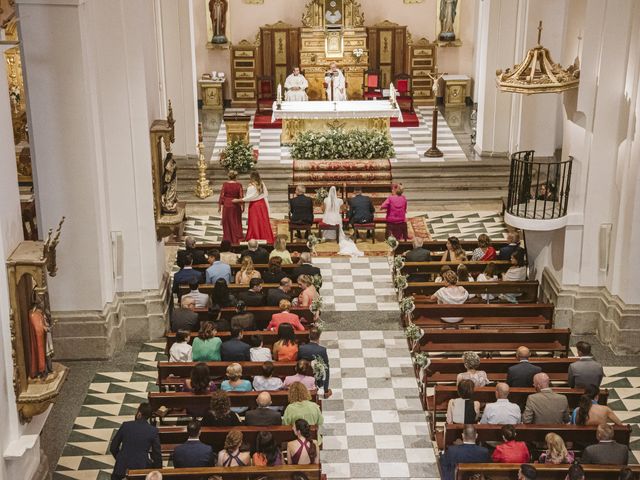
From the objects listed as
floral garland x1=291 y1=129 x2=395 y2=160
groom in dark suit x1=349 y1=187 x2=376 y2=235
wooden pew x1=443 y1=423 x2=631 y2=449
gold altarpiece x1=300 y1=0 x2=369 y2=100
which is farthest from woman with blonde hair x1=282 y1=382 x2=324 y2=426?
gold altarpiece x1=300 y1=0 x2=369 y2=100

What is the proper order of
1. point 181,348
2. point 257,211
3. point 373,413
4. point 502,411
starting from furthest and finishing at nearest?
point 257,211 < point 373,413 < point 181,348 < point 502,411

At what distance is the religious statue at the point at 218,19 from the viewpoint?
26.5 m

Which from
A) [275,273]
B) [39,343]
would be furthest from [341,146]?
[39,343]

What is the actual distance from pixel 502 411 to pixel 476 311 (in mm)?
3252

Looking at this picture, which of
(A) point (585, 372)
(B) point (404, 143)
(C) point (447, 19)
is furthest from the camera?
(C) point (447, 19)

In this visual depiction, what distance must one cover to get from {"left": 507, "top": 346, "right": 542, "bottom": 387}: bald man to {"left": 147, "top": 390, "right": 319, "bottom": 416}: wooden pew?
2.26m

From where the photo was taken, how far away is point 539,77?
1312 centimetres

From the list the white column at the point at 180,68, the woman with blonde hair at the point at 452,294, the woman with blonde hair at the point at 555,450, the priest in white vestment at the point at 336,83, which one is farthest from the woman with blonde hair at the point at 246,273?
the priest in white vestment at the point at 336,83

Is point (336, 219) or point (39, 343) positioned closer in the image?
point (39, 343)

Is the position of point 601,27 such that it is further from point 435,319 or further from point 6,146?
point 6,146

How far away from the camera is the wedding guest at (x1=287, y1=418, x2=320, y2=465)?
30.6ft

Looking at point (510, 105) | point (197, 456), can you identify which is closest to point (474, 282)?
point (197, 456)

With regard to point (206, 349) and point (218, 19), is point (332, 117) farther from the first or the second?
point (206, 349)

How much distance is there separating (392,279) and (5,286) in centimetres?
850
